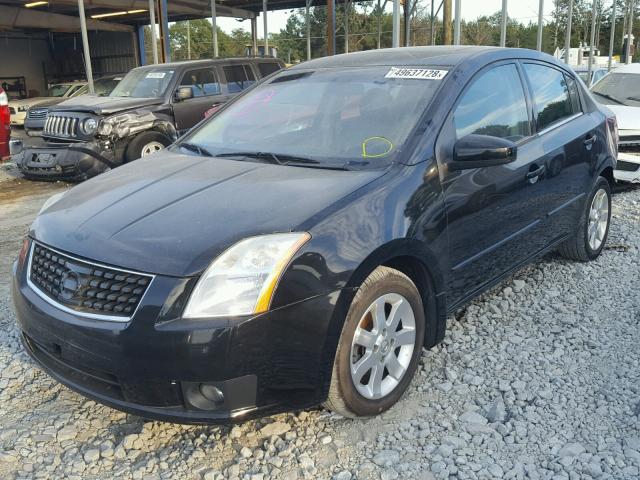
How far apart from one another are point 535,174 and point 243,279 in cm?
224

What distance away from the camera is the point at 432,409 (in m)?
2.92

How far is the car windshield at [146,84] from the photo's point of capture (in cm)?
964

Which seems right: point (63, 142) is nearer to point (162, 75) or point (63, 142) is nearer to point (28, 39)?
point (162, 75)

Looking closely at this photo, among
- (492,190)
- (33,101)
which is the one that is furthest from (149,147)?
(33,101)

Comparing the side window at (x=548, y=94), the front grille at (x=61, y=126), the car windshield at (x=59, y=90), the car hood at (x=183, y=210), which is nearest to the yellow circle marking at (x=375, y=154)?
the car hood at (x=183, y=210)

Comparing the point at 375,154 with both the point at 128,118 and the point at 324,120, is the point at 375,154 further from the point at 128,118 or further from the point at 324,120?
the point at 128,118

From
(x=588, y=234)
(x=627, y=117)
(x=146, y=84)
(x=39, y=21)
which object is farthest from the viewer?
(x=39, y=21)

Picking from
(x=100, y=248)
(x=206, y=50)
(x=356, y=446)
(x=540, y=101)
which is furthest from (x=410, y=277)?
(x=206, y=50)

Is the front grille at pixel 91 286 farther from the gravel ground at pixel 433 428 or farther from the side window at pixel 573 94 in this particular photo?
the side window at pixel 573 94

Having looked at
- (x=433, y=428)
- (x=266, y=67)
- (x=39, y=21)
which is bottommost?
(x=433, y=428)

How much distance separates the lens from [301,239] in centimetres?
246

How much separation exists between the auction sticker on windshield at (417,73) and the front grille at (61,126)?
654cm

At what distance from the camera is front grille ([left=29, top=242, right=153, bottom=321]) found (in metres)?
2.37

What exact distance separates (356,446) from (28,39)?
109ft
